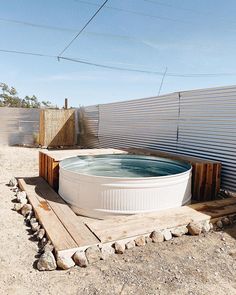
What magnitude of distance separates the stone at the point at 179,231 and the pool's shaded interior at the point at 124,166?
52.9 inches

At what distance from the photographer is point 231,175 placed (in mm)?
4547

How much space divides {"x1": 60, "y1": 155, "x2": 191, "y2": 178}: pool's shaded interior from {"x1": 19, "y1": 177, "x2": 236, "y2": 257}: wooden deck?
2.46 feet

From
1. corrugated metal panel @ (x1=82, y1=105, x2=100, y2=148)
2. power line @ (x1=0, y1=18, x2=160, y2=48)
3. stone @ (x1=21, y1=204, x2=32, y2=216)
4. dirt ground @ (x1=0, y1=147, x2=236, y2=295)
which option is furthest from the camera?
power line @ (x1=0, y1=18, x2=160, y2=48)

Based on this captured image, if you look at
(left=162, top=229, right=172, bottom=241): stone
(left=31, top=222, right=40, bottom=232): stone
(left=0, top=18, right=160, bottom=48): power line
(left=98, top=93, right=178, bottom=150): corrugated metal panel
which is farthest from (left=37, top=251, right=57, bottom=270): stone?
(left=0, top=18, right=160, bottom=48): power line

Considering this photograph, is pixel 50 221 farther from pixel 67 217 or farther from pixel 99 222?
pixel 99 222

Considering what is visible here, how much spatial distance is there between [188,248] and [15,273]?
179cm

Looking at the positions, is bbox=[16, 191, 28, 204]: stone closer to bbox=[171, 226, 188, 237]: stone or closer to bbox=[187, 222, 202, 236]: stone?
bbox=[171, 226, 188, 237]: stone

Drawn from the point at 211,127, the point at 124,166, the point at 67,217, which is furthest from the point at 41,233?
the point at 211,127

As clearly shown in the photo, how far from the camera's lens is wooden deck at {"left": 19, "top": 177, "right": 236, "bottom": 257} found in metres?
2.81

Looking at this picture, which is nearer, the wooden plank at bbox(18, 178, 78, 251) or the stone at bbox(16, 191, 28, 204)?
the wooden plank at bbox(18, 178, 78, 251)

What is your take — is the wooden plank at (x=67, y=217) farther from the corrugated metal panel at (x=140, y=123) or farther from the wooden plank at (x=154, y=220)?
the corrugated metal panel at (x=140, y=123)

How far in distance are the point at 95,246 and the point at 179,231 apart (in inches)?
43.1

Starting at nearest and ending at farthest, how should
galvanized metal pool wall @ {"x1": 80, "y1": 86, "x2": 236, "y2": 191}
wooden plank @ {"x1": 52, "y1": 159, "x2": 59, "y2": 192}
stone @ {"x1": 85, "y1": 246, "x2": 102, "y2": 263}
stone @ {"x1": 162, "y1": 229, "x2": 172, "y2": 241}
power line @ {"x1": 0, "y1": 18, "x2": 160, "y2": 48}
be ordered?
1. stone @ {"x1": 85, "y1": 246, "x2": 102, "y2": 263}
2. stone @ {"x1": 162, "y1": 229, "x2": 172, "y2": 241}
3. galvanized metal pool wall @ {"x1": 80, "y1": 86, "x2": 236, "y2": 191}
4. wooden plank @ {"x1": 52, "y1": 159, "x2": 59, "y2": 192}
5. power line @ {"x1": 0, "y1": 18, "x2": 160, "y2": 48}

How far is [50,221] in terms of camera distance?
10.8ft
